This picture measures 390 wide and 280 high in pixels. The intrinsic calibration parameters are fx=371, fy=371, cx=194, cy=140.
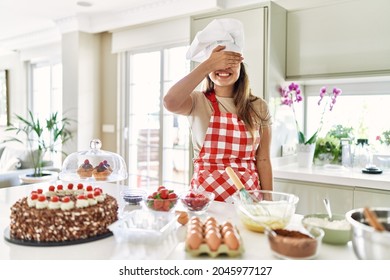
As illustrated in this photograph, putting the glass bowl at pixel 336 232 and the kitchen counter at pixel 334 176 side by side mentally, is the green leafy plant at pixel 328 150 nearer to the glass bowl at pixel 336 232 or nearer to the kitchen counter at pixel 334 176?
the kitchen counter at pixel 334 176

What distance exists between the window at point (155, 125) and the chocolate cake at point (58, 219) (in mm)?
2734

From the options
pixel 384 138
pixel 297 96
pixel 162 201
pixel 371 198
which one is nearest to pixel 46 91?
pixel 297 96

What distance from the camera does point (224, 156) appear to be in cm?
152

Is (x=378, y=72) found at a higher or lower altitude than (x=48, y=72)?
lower

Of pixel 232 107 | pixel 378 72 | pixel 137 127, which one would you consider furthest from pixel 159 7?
pixel 232 107

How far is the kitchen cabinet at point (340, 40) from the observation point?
234cm

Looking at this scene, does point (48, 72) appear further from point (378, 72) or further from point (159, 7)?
point (378, 72)

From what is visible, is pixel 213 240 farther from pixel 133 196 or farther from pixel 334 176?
pixel 334 176

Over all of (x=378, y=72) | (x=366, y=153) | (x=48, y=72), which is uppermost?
(x=48, y=72)

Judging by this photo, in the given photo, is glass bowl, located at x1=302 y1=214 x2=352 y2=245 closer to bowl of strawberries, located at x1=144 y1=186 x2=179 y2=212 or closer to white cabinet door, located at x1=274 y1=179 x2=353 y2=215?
bowl of strawberries, located at x1=144 y1=186 x2=179 y2=212

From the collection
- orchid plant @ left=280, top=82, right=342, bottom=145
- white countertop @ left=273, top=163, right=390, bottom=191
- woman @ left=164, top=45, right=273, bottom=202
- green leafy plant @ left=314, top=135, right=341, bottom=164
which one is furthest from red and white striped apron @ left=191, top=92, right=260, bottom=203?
green leafy plant @ left=314, top=135, right=341, bottom=164

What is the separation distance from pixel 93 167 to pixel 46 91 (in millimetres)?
4385

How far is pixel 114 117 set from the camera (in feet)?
14.6
